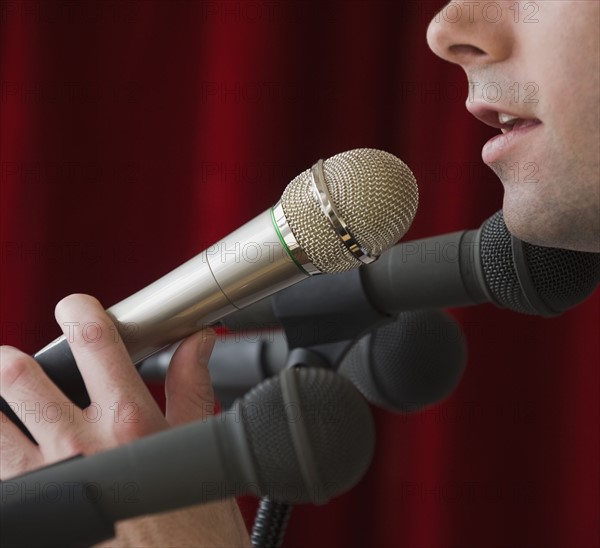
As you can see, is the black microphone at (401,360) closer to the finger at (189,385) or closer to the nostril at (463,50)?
the finger at (189,385)

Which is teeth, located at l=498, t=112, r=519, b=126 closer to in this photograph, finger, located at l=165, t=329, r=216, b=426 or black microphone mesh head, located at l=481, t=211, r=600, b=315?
black microphone mesh head, located at l=481, t=211, r=600, b=315

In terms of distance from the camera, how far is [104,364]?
59 centimetres

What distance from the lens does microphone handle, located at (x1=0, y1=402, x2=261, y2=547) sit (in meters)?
0.40

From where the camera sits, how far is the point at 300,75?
4.28 ft

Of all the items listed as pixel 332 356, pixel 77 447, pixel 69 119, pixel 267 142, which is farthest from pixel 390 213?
pixel 69 119

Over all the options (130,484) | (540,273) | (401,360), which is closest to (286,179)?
(401,360)

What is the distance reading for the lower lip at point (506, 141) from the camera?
2.05 feet

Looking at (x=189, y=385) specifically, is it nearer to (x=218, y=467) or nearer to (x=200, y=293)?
(x=200, y=293)

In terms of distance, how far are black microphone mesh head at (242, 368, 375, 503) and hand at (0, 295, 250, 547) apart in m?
0.19

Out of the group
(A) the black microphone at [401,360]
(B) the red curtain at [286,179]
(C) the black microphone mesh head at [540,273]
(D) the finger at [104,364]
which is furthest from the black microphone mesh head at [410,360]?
(B) the red curtain at [286,179]

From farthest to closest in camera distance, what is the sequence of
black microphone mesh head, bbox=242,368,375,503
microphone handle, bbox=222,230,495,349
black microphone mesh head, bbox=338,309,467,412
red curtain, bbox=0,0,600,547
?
red curtain, bbox=0,0,600,547 < black microphone mesh head, bbox=338,309,467,412 < microphone handle, bbox=222,230,495,349 < black microphone mesh head, bbox=242,368,375,503

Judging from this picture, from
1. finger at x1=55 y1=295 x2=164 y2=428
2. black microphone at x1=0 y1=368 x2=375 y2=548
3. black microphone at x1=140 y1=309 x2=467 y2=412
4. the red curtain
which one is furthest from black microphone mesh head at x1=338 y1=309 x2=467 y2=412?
the red curtain

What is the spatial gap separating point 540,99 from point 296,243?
238mm

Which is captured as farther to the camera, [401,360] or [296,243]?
[401,360]
